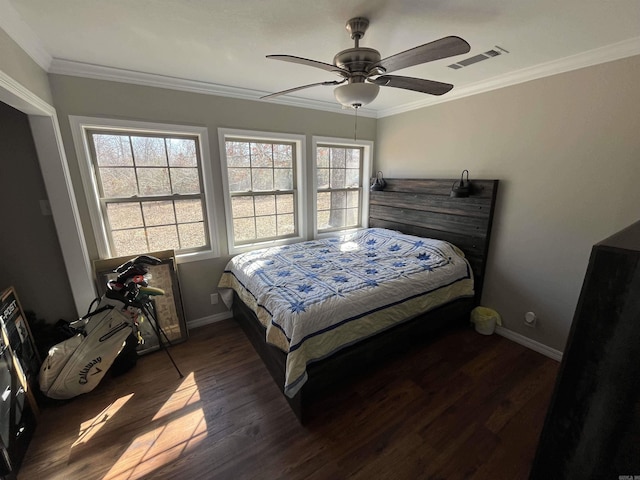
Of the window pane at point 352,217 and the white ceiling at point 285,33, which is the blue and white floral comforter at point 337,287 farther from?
the white ceiling at point 285,33

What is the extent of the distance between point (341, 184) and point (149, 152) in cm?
232

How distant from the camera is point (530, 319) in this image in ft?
7.79

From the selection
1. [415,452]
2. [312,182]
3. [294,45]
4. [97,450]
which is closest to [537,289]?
[415,452]

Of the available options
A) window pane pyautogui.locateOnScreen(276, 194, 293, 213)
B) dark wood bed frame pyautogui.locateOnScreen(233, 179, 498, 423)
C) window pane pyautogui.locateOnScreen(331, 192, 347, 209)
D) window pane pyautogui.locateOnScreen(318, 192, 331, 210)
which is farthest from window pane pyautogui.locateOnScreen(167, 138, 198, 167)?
window pane pyautogui.locateOnScreen(331, 192, 347, 209)

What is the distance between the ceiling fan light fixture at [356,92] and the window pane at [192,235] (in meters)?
2.00

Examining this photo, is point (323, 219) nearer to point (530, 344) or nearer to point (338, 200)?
point (338, 200)

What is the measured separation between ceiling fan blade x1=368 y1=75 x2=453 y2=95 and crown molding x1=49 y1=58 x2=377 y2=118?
5.14 ft

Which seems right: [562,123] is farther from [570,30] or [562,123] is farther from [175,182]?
[175,182]

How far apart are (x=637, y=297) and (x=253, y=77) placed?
106 inches

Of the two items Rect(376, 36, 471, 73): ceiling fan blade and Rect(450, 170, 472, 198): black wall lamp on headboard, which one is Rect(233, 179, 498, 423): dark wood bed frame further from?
Rect(376, 36, 471, 73): ceiling fan blade

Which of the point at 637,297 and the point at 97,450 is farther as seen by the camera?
the point at 97,450

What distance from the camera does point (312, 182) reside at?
327 centimetres

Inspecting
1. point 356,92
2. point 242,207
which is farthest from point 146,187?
point 356,92

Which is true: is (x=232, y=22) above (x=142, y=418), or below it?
above
